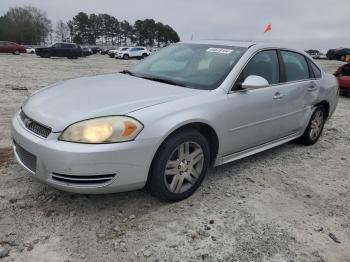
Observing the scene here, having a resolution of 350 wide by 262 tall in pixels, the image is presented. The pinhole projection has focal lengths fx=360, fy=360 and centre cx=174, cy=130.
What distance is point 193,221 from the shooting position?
10.0 feet

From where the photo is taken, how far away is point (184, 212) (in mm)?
3191

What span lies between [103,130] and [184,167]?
0.89m

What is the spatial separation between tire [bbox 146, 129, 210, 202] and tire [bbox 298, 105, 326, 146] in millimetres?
2336

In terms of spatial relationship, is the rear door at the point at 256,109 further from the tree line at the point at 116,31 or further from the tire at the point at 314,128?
the tree line at the point at 116,31

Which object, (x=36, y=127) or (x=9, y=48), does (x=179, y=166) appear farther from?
(x=9, y=48)

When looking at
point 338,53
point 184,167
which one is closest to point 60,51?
point 338,53

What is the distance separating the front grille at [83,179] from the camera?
9.05ft

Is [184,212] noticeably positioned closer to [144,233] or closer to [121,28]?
[144,233]

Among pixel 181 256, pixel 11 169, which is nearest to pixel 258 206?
pixel 181 256

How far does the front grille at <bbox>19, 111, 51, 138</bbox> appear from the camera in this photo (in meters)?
2.87

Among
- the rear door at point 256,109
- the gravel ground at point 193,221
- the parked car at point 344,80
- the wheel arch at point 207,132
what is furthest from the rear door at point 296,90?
the parked car at point 344,80

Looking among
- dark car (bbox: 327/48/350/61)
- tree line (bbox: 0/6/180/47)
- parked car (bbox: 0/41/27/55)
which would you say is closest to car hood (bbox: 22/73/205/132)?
parked car (bbox: 0/41/27/55)

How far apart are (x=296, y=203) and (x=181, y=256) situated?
1.47 metres

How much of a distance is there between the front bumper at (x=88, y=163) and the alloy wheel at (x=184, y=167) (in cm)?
30
